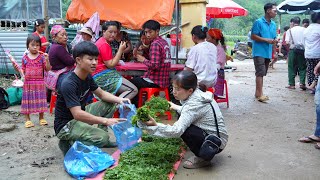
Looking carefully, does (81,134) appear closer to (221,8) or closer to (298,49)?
(298,49)

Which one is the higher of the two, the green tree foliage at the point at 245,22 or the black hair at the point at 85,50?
the green tree foliage at the point at 245,22

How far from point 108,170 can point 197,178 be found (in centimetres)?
91

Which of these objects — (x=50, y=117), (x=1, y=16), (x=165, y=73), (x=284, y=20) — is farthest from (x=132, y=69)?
(x=284, y=20)

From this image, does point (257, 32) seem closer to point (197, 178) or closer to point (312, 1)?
point (197, 178)

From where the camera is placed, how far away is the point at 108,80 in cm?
521

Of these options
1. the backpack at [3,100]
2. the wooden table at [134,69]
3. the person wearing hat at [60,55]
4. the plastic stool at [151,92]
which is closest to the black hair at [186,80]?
the plastic stool at [151,92]

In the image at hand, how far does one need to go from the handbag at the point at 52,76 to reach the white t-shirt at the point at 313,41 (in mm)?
5305

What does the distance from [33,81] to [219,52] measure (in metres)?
3.48

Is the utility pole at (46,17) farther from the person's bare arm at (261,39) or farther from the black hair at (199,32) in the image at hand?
the person's bare arm at (261,39)

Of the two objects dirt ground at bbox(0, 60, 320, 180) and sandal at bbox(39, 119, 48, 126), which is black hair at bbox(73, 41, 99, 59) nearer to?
dirt ground at bbox(0, 60, 320, 180)

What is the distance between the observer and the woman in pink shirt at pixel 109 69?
5.13m

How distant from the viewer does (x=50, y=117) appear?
6215 millimetres

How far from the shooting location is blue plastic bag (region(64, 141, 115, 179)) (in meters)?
3.42

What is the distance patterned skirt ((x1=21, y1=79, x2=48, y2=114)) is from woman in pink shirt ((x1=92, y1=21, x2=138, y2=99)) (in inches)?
42.0
